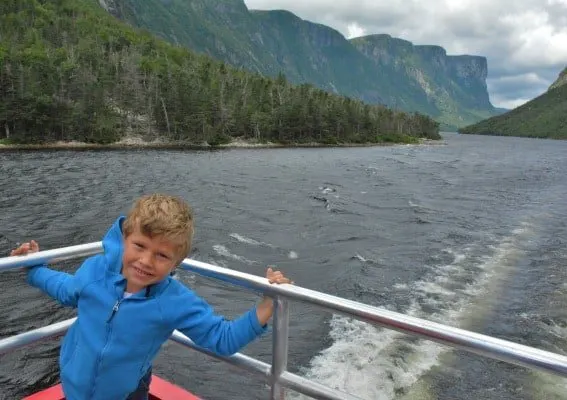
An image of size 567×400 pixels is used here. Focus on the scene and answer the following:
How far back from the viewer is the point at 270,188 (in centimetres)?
3662

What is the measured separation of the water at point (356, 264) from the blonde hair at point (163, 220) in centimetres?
495

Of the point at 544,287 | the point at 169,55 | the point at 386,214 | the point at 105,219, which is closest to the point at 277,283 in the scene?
the point at 544,287

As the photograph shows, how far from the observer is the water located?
867 cm

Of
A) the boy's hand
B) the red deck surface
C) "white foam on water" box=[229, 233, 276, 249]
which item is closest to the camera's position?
the boy's hand

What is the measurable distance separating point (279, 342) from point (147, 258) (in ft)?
3.07

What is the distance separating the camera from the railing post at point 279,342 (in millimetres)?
2760

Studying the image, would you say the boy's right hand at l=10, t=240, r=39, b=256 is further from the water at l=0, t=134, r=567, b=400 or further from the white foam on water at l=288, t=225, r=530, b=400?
the white foam on water at l=288, t=225, r=530, b=400

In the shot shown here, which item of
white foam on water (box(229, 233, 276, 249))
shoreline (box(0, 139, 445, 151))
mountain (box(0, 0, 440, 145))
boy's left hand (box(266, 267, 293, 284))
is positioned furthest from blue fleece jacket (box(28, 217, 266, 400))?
mountain (box(0, 0, 440, 145))

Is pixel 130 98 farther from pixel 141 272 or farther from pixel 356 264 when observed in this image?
pixel 141 272

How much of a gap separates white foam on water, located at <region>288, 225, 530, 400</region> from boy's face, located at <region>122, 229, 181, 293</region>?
5023 millimetres

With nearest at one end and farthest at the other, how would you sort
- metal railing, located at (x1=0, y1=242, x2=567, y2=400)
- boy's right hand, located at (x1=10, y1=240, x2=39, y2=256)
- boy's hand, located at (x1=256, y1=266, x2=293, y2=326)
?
metal railing, located at (x1=0, y1=242, x2=567, y2=400)
boy's hand, located at (x1=256, y1=266, x2=293, y2=326)
boy's right hand, located at (x1=10, y1=240, x2=39, y2=256)

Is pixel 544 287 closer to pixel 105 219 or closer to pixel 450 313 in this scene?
pixel 450 313

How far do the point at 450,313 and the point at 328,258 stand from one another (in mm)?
6094

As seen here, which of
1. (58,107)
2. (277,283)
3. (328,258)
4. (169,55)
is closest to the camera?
(277,283)
